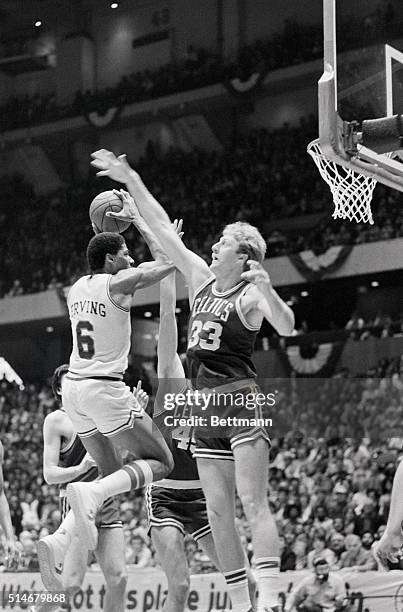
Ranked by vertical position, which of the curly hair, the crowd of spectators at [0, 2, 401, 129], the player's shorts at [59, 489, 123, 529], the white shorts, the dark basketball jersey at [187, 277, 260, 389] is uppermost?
the crowd of spectators at [0, 2, 401, 129]

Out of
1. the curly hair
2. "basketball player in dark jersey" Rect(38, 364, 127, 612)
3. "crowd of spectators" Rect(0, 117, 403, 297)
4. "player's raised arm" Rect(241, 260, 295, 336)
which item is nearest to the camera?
"player's raised arm" Rect(241, 260, 295, 336)

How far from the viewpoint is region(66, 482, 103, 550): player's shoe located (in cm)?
575

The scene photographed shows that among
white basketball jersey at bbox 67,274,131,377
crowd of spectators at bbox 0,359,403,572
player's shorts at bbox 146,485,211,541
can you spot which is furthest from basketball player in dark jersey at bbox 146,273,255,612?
crowd of spectators at bbox 0,359,403,572

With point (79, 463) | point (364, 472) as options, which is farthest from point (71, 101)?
point (79, 463)

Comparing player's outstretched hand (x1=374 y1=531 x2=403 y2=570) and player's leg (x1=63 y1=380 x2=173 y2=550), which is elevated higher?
player's leg (x1=63 y1=380 x2=173 y2=550)

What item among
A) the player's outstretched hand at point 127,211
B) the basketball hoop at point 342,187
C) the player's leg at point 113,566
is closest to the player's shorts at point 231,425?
the player's leg at point 113,566

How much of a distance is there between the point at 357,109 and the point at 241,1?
2099cm

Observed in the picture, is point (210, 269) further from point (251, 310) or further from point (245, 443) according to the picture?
point (245, 443)

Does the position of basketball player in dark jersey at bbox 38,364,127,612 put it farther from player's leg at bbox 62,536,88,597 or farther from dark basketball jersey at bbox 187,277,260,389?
dark basketball jersey at bbox 187,277,260,389

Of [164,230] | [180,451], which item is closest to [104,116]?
[164,230]

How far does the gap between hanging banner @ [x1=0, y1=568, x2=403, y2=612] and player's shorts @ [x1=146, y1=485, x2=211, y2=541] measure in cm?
374

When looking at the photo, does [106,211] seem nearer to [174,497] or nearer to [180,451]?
[180,451]

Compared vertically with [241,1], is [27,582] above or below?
below

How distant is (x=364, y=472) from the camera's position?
1277 centimetres
